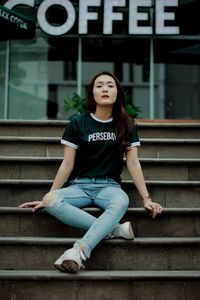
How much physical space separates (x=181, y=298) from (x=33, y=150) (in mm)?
2480

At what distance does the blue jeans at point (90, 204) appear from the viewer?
9.75 ft

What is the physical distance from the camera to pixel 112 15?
888 cm

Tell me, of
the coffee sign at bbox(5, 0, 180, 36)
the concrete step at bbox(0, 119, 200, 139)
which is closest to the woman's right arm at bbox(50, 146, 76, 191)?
the concrete step at bbox(0, 119, 200, 139)

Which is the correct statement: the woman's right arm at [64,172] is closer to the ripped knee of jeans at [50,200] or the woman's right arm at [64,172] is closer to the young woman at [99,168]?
the young woman at [99,168]

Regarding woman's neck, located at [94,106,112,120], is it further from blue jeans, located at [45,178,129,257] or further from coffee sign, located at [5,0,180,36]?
coffee sign, located at [5,0,180,36]

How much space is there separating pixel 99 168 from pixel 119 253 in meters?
0.69

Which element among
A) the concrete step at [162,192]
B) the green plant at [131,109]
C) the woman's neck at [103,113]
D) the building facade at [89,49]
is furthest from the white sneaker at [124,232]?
the building facade at [89,49]

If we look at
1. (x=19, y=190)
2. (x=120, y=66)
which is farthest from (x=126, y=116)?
(x=120, y=66)

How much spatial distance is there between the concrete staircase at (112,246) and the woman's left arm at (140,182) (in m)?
0.10

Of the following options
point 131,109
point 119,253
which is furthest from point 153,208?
point 131,109

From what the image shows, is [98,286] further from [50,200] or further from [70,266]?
[50,200]

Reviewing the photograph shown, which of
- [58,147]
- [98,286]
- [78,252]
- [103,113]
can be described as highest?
[103,113]

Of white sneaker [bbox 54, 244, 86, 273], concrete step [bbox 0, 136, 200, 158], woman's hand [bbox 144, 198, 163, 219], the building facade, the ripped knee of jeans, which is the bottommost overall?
white sneaker [bbox 54, 244, 86, 273]

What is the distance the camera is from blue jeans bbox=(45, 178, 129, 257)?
297cm
